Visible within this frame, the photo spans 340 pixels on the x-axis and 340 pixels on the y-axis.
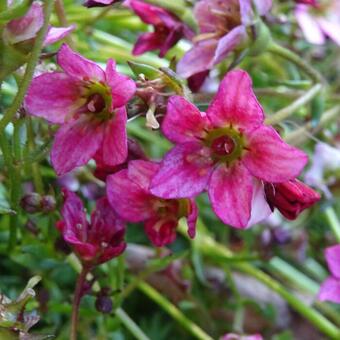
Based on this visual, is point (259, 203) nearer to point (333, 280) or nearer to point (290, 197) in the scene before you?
point (290, 197)

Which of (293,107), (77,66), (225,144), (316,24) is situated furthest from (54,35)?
(316,24)

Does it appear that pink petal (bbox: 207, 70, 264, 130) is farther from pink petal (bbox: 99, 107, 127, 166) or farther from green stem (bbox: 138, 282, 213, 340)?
green stem (bbox: 138, 282, 213, 340)

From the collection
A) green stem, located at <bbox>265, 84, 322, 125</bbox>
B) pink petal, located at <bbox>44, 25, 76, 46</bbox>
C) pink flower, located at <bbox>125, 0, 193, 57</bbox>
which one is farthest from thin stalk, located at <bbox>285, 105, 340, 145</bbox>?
pink petal, located at <bbox>44, 25, 76, 46</bbox>

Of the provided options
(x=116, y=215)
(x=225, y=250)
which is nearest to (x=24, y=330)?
(x=116, y=215)

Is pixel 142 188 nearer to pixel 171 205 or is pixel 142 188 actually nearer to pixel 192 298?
pixel 171 205

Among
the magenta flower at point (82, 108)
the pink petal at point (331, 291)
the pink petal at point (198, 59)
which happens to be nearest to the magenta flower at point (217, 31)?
the pink petal at point (198, 59)

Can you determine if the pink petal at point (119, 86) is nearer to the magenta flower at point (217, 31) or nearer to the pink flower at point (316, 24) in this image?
the magenta flower at point (217, 31)
